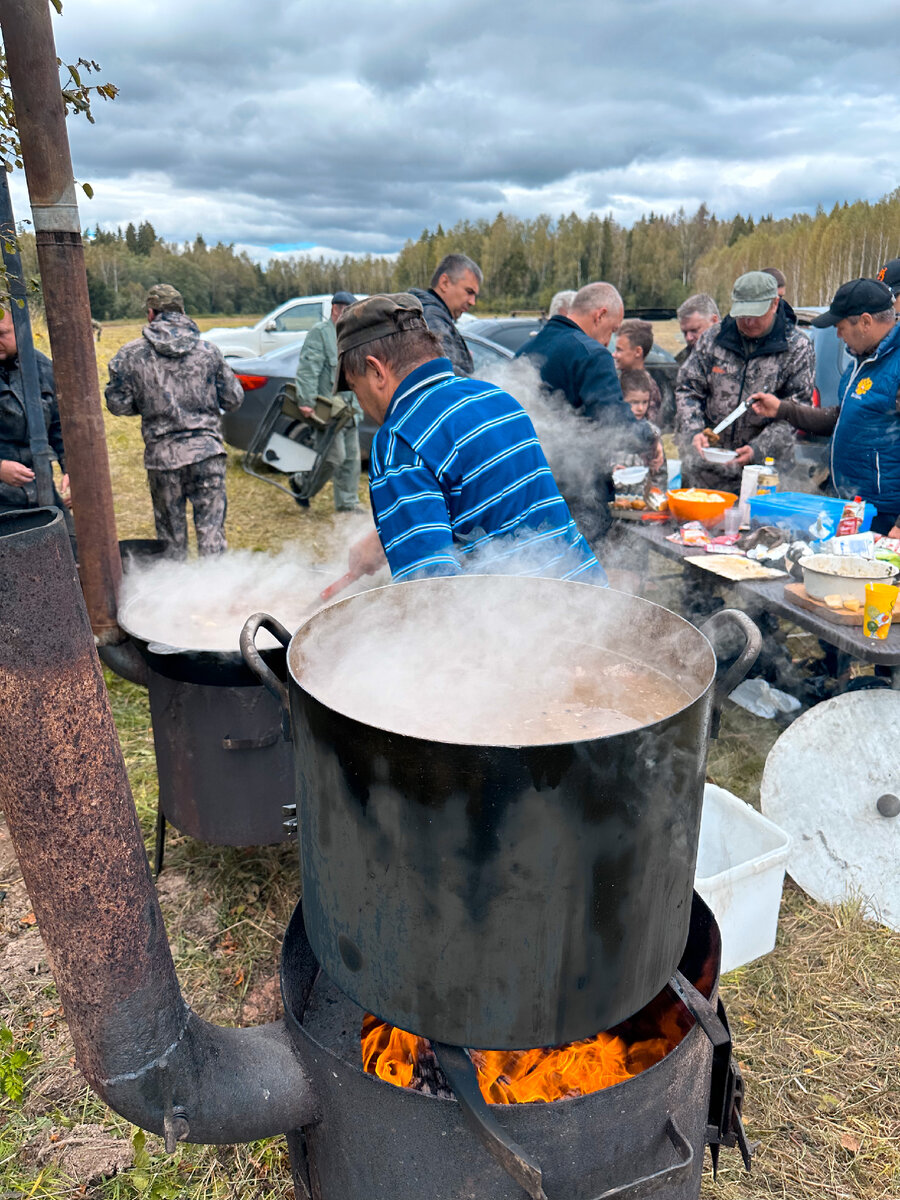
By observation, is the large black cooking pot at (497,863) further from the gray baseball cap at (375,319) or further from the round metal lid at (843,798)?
the round metal lid at (843,798)

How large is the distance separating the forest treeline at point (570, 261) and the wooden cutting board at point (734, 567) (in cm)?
4780

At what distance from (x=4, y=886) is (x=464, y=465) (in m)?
2.87

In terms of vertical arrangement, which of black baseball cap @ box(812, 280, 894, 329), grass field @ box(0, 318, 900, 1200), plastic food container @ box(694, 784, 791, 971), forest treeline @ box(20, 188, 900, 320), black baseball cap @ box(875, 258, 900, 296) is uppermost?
forest treeline @ box(20, 188, 900, 320)

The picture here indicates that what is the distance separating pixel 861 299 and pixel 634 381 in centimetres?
257

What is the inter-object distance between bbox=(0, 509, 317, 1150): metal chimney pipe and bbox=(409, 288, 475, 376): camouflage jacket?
13.9 feet

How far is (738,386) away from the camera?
5.31 m

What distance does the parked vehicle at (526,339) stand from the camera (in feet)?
32.8

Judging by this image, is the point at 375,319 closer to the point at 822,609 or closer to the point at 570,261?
the point at 822,609

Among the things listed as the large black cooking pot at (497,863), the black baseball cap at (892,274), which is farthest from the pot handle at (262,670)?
the black baseball cap at (892,274)

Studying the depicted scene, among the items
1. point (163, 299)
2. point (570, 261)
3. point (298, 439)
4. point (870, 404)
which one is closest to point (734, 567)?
point (870, 404)

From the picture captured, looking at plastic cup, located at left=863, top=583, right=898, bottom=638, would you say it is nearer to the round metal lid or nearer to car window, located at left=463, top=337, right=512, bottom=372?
the round metal lid

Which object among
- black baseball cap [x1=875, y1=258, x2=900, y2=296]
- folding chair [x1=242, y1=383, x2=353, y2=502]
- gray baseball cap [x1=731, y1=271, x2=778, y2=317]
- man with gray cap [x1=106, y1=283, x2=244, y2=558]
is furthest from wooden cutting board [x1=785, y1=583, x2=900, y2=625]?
folding chair [x1=242, y1=383, x2=353, y2=502]

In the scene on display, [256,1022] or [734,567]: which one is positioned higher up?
[734,567]

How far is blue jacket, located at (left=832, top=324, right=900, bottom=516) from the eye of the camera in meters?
4.23
